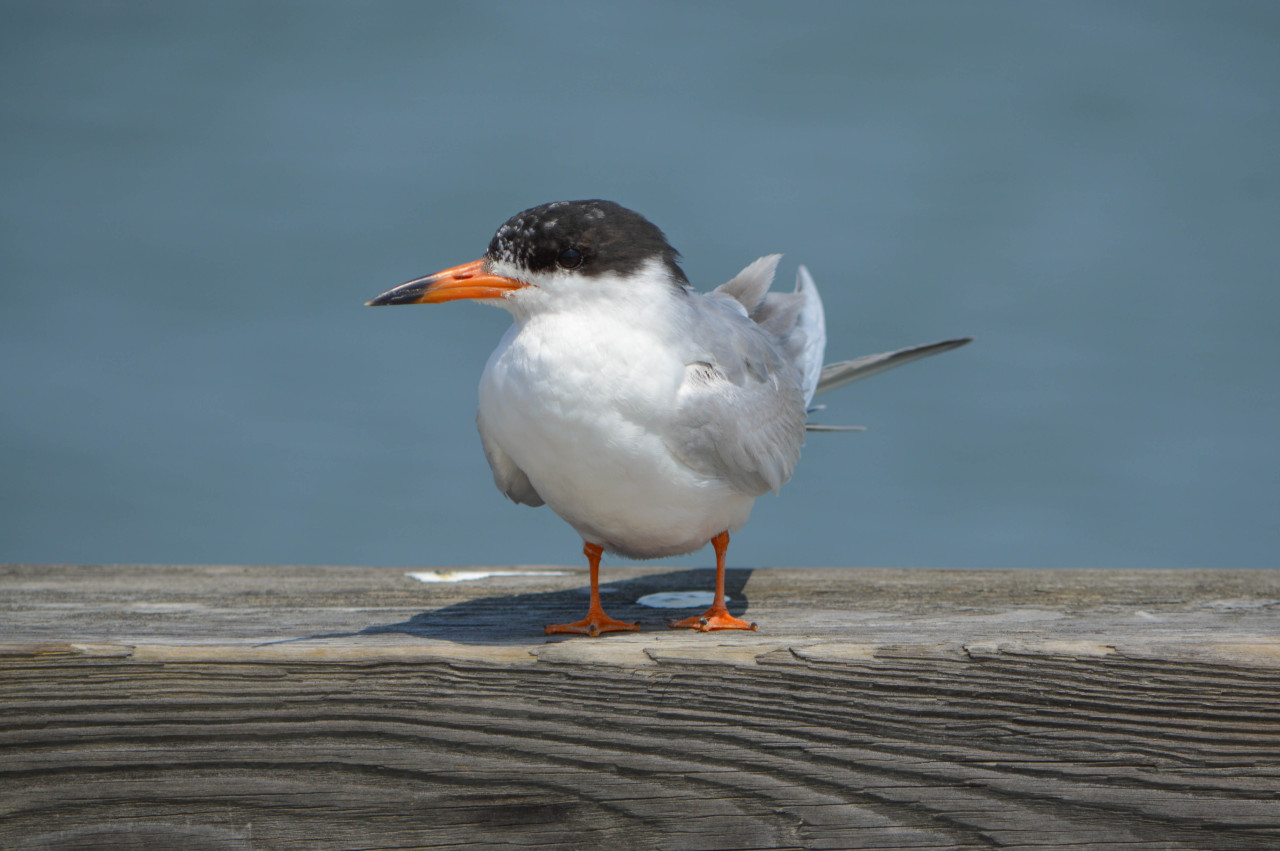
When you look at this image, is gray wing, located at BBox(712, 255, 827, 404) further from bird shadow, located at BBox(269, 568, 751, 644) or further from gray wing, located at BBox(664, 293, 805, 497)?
bird shadow, located at BBox(269, 568, 751, 644)

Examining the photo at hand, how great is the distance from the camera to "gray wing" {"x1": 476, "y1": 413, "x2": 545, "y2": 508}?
3064 millimetres

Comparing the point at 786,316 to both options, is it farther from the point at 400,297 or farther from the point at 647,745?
the point at 647,745

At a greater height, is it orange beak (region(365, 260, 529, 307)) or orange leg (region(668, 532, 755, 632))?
orange beak (region(365, 260, 529, 307))

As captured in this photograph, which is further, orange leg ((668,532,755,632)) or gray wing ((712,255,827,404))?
gray wing ((712,255,827,404))

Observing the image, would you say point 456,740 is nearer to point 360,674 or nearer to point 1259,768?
point 360,674

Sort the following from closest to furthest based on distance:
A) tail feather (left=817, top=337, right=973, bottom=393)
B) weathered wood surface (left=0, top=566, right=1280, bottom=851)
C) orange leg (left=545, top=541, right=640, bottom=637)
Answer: weathered wood surface (left=0, top=566, right=1280, bottom=851), orange leg (left=545, top=541, right=640, bottom=637), tail feather (left=817, top=337, right=973, bottom=393)

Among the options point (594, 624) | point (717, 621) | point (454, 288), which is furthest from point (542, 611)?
point (454, 288)

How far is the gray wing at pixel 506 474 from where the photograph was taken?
306cm

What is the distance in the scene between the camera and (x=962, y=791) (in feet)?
6.98

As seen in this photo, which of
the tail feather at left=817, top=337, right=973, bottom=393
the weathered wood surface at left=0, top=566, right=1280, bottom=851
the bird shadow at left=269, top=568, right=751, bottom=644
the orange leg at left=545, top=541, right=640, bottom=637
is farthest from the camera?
the tail feather at left=817, top=337, right=973, bottom=393

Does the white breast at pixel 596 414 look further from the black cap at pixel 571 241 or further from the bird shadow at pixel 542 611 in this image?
the bird shadow at pixel 542 611

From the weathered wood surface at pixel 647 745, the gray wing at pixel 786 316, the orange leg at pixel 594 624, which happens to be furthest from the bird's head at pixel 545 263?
the gray wing at pixel 786 316

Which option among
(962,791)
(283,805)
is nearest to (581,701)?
(283,805)

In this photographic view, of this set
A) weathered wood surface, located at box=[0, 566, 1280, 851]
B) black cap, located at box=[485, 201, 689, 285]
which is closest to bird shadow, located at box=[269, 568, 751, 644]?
weathered wood surface, located at box=[0, 566, 1280, 851]
